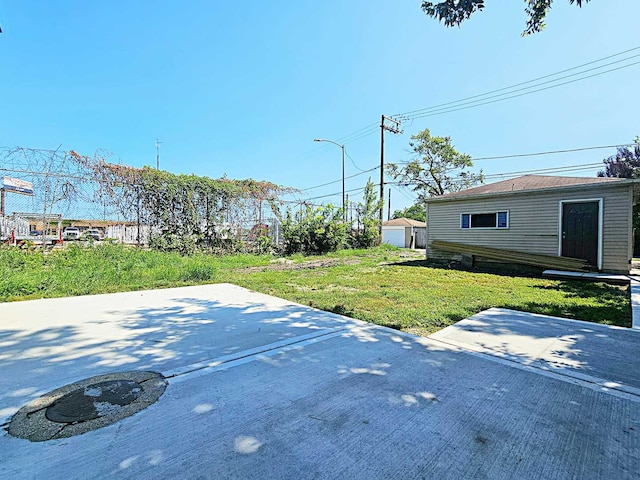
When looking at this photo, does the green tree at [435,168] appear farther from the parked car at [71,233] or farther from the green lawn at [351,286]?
the parked car at [71,233]

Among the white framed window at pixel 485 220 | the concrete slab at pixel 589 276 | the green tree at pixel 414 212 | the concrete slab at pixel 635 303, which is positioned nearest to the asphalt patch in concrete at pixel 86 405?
the concrete slab at pixel 635 303

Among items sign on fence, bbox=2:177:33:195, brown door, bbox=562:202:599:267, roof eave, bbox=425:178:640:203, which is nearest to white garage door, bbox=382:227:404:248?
roof eave, bbox=425:178:640:203

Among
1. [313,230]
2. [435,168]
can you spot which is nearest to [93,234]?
[313,230]

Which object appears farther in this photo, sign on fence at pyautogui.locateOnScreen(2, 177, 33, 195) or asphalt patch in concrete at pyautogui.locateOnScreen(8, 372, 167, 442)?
sign on fence at pyautogui.locateOnScreen(2, 177, 33, 195)

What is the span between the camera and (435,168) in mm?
24703

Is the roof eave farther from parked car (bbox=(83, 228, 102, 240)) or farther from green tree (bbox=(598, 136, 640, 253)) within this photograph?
green tree (bbox=(598, 136, 640, 253))

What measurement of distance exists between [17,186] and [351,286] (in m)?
8.21

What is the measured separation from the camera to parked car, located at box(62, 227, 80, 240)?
7.67 m

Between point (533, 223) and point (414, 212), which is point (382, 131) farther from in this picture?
point (414, 212)

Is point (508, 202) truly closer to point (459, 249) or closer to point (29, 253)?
point (459, 249)

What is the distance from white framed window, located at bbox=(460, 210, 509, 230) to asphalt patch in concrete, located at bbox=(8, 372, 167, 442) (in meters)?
10.3

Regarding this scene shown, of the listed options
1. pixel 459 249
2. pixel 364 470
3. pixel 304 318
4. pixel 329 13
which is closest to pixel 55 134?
pixel 329 13

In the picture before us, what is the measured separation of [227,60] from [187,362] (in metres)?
9.81

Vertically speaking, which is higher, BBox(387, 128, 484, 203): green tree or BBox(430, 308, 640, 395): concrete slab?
BBox(387, 128, 484, 203): green tree
